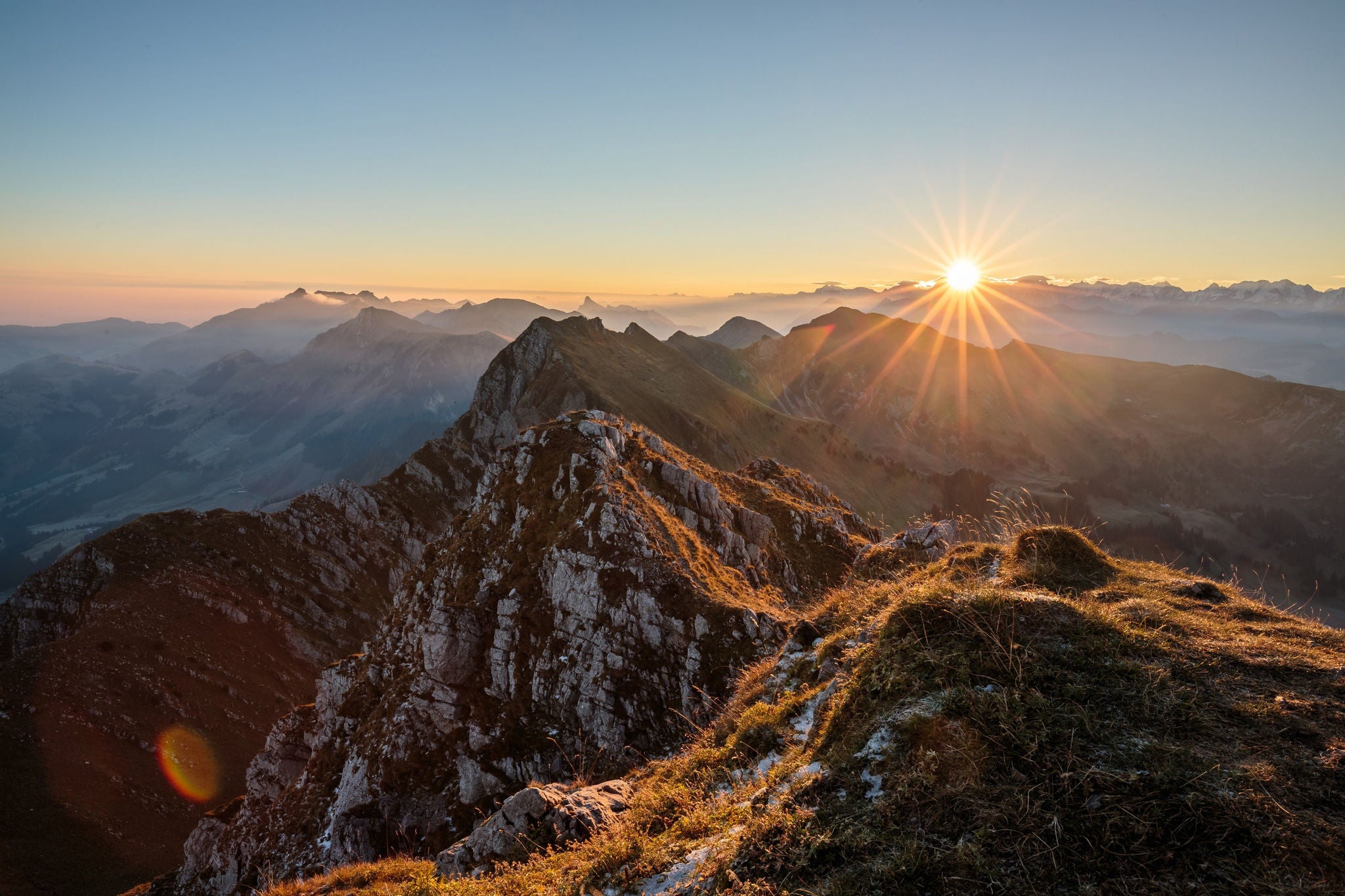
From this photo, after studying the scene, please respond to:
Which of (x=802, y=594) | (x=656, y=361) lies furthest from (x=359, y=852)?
(x=656, y=361)

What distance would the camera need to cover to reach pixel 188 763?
57406mm

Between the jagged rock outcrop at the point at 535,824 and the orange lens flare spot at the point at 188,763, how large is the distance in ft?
219

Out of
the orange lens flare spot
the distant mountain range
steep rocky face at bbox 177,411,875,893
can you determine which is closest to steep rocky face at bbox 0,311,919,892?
the distant mountain range

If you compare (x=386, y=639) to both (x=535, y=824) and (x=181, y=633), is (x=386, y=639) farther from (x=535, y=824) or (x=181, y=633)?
(x=181, y=633)

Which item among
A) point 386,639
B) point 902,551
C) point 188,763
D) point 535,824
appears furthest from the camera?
point 188,763

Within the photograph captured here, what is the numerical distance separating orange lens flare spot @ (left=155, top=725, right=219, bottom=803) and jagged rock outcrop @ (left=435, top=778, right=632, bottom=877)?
219 ft

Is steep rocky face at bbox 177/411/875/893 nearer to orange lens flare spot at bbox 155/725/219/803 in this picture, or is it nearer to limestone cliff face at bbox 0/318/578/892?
limestone cliff face at bbox 0/318/578/892

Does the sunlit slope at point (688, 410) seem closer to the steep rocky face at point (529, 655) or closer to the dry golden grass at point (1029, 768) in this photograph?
the steep rocky face at point (529, 655)

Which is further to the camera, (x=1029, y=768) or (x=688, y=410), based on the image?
(x=688, y=410)

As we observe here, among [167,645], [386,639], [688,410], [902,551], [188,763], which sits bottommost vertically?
[188,763]

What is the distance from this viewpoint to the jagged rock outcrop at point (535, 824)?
33.6ft

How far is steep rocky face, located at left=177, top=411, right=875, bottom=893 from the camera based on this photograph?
25.0 metres

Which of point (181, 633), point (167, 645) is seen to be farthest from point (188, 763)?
point (181, 633)

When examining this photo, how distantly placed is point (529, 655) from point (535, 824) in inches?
740
